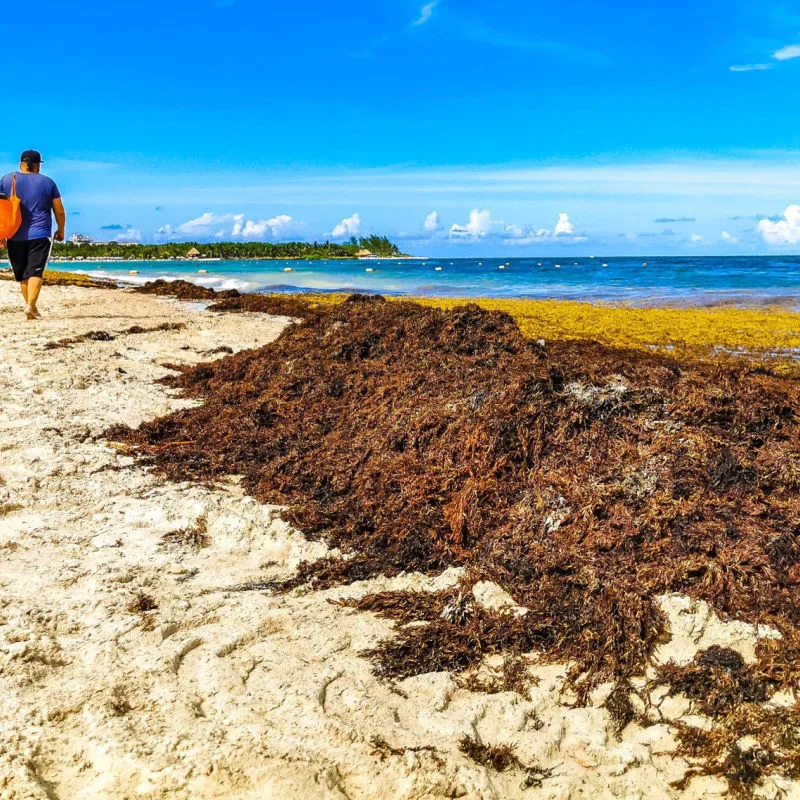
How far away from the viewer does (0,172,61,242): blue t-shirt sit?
8.64m

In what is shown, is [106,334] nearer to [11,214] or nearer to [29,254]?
[29,254]

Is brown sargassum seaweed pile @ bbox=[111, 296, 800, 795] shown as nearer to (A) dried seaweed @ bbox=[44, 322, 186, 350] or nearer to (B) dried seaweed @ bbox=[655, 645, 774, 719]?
(B) dried seaweed @ bbox=[655, 645, 774, 719]

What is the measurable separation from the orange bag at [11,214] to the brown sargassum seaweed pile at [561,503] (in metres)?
4.97

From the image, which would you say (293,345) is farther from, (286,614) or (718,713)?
(718,713)

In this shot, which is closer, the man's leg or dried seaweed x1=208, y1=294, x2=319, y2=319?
the man's leg

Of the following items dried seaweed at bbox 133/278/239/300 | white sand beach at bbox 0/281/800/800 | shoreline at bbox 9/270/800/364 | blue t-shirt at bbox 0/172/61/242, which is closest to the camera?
white sand beach at bbox 0/281/800/800

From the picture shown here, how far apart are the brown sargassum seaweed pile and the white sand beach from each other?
0.12 metres

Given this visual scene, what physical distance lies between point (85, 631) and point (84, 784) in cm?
91

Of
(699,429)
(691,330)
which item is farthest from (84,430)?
(691,330)

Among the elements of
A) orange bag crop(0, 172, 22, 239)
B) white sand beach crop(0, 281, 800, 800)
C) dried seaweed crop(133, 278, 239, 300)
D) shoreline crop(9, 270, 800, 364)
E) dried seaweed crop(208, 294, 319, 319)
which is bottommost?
white sand beach crop(0, 281, 800, 800)

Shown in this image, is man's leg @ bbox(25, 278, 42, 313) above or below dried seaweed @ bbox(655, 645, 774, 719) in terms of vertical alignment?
above

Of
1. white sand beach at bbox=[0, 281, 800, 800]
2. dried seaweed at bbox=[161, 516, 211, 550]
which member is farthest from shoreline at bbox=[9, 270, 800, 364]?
white sand beach at bbox=[0, 281, 800, 800]

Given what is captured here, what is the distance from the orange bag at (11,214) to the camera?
8.51 m

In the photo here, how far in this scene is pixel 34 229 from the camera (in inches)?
348
